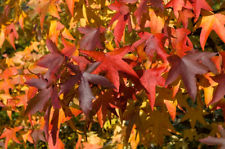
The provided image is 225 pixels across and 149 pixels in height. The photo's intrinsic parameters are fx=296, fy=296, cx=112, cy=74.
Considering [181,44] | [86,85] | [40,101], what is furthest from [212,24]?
[40,101]

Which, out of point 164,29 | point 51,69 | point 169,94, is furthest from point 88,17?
point 51,69

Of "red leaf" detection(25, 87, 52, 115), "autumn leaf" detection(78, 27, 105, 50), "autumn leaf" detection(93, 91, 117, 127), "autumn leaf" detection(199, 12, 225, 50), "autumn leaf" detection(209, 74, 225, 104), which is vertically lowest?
"autumn leaf" detection(93, 91, 117, 127)

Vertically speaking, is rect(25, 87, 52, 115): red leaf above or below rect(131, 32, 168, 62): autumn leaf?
below

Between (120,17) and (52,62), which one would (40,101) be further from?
(120,17)

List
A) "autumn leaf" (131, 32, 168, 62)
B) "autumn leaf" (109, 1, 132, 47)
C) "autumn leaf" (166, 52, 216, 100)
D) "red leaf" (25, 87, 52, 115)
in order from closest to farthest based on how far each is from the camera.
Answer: "autumn leaf" (166, 52, 216, 100) < "red leaf" (25, 87, 52, 115) < "autumn leaf" (131, 32, 168, 62) < "autumn leaf" (109, 1, 132, 47)

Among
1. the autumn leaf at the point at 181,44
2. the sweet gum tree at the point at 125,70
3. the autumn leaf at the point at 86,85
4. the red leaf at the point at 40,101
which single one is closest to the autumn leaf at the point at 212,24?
the sweet gum tree at the point at 125,70

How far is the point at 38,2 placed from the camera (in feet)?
4.99

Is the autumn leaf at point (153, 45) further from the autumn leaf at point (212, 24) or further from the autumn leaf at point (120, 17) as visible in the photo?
the autumn leaf at point (212, 24)

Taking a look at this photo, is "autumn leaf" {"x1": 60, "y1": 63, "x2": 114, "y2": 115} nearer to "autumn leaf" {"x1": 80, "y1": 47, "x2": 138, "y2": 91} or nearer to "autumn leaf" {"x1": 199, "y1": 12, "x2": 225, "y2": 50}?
"autumn leaf" {"x1": 80, "y1": 47, "x2": 138, "y2": 91}

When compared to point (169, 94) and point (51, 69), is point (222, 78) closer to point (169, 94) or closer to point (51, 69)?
point (169, 94)

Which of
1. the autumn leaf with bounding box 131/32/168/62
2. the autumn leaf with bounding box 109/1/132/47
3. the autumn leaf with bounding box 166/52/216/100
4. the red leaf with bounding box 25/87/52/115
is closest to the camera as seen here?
the autumn leaf with bounding box 166/52/216/100

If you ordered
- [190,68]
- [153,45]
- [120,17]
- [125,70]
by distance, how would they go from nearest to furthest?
1. [190,68]
2. [125,70]
3. [153,45]
4. [120,17]

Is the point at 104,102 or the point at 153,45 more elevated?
the point at 153,45

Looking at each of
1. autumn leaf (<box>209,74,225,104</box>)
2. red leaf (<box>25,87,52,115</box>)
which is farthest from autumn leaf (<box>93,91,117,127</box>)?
autumn leaf (<box>209,74,225,104</box>)
